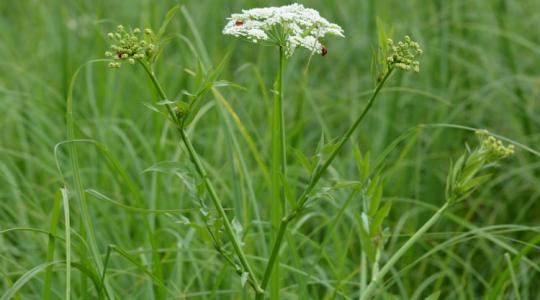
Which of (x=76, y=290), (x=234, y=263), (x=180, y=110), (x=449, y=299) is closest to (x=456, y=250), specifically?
(x=449, y=299)

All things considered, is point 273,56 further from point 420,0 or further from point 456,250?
point 456,250

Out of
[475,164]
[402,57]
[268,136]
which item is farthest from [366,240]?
[268,136]

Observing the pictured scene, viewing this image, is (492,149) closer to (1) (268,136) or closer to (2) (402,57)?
(2) (402,57)

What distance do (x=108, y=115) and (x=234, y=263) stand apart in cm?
242

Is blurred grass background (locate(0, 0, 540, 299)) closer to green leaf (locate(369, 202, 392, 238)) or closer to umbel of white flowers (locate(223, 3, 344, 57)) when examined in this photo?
green leaf (locate(369, 202, 392, 238))

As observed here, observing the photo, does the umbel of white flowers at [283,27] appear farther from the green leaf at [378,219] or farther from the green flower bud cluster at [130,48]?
the green leaf at [378,219]

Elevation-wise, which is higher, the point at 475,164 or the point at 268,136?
the point at 475,164

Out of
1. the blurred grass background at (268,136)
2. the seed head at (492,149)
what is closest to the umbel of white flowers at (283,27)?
the seed head at (492,149)

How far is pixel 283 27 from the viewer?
1838mm

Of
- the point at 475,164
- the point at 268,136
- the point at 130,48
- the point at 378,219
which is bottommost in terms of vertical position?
the point at 268,136

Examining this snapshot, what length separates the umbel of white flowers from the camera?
1817mm

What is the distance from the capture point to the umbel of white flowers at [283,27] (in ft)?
5.96

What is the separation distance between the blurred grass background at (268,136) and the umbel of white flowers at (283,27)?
35.3 inches

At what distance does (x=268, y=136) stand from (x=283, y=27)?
200 centimetres
